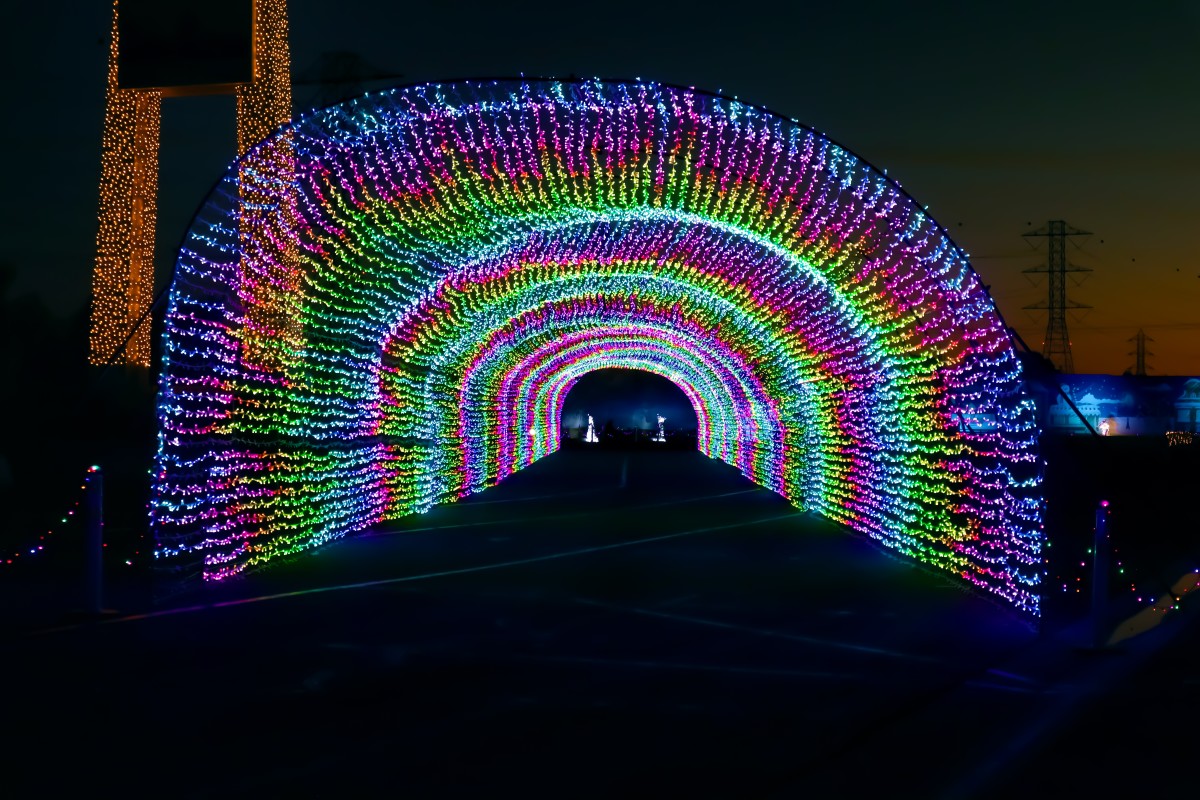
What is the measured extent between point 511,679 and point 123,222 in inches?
675

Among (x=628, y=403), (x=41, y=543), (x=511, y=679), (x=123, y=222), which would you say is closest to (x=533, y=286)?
(x=41, y=543)

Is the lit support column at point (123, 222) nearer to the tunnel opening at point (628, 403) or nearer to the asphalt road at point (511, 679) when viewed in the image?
the asphalt road at point (511, 679)

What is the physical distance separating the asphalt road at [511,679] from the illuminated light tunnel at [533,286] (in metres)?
0.80

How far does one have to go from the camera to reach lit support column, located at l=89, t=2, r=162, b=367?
20.6m

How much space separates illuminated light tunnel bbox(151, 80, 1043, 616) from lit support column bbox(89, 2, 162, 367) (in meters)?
6.80

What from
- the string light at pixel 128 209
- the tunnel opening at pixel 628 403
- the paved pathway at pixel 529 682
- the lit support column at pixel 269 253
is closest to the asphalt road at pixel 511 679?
the paved pathway at pixel 529 682

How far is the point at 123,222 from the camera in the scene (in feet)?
69.1

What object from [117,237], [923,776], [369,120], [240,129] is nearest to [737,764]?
[923,776]

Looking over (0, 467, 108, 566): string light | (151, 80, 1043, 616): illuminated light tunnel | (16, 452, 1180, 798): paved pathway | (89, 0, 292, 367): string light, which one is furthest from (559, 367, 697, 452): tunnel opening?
(16, 452, 1180, 798): paved pathway

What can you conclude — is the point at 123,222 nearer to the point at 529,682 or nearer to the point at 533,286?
the point at 533,286

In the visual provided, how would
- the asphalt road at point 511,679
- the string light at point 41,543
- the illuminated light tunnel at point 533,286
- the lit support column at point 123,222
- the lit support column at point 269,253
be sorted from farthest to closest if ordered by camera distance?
the lit support column at point 123,222, the lit support column at point 269,253, the illuminated light tunnel at point 533,286, the string light at point 41,543, the asphalt road at point 511,679

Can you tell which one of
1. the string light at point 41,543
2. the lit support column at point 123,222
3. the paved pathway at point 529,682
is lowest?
the paved pathway at point 529,682

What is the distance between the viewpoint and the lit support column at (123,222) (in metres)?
20.6

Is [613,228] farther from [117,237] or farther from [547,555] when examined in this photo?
[117,237]
